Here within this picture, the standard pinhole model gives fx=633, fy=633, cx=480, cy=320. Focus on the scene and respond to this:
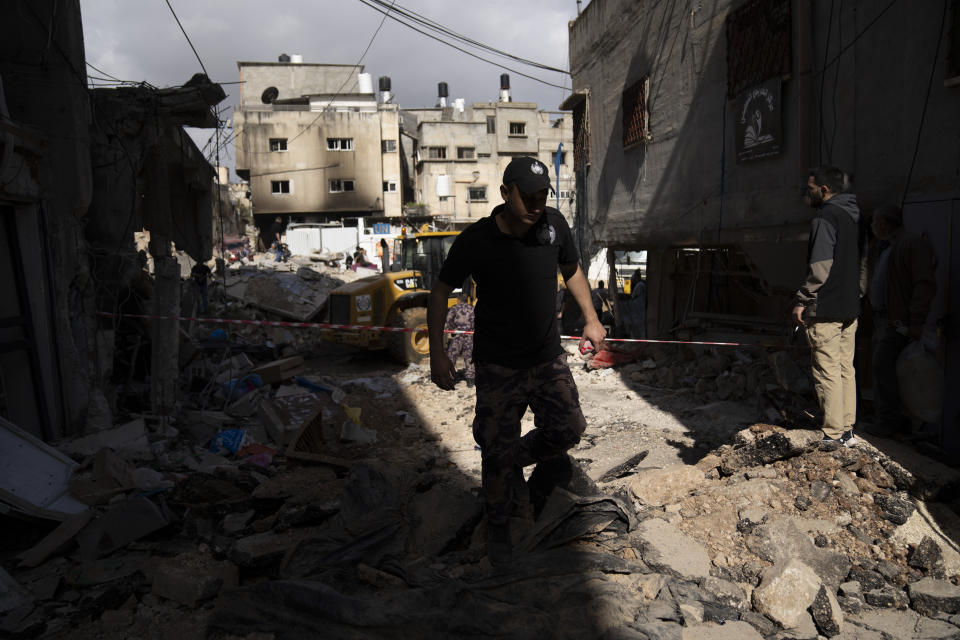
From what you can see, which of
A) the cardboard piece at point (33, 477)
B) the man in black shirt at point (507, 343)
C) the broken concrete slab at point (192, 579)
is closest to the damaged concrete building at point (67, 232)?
the cardboard piece at point (33, 477)

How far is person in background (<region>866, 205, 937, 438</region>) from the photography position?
152 inches

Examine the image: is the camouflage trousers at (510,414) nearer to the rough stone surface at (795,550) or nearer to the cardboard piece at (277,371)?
the rough stone surface at (795,550)

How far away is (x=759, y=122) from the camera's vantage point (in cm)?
648

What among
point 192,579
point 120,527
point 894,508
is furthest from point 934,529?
point 120,527

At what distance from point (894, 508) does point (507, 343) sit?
2.08 meters

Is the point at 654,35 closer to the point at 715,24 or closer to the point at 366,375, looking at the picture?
the point at 715,24

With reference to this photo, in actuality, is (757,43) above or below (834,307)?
above

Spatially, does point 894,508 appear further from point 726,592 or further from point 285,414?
point 285,414

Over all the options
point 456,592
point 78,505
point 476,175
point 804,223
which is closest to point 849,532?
point 456,592

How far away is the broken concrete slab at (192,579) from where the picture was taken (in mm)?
2811

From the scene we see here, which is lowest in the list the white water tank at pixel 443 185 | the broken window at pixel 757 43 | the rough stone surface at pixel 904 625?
the rough stone surface at pixel 904 625

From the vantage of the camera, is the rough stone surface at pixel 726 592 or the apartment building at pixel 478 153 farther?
the apartment building at pixel 478 153

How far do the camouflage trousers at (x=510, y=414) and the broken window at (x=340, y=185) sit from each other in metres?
33.5

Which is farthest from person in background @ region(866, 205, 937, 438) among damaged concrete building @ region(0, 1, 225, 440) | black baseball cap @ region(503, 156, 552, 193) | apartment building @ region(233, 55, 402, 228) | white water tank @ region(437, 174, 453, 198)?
white water tank @ region(437, 174, 453, 198)
